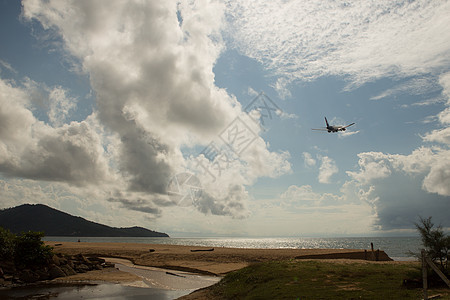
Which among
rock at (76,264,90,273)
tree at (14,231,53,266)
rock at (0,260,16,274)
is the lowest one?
rock at (76,264,90,273)

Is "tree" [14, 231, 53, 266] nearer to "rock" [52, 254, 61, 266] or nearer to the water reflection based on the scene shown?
"rock" [52, 254, 61, 266]

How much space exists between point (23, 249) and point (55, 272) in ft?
12.5

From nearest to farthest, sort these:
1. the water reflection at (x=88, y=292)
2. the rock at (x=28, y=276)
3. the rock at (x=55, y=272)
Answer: the water reflection at (x=88, y=292) → the rock at (x=28, y=276) → the rock at (x=55, y=272)

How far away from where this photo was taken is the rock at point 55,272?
96.1 ft

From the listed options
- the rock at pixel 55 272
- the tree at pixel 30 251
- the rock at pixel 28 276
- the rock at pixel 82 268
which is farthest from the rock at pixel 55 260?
A: the rock at pixel 28 276

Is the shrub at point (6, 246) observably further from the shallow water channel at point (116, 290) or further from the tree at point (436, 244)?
the tree at point (436, 244)

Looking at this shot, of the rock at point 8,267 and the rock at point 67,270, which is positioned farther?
the rock at point 67,270

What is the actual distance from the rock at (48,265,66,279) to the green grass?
1806 cm

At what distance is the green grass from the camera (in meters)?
14.0

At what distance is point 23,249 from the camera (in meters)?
29.5

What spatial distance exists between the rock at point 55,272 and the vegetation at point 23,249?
1533mm

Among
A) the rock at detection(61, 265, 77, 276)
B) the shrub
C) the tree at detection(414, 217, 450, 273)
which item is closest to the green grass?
the tree at detection(414, 217, 450, 273)

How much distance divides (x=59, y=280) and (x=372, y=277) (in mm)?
27016

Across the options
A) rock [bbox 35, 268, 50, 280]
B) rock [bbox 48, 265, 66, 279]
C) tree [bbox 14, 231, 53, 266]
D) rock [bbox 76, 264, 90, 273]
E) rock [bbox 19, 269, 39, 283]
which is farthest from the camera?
rock [bbox 76, 264, 90, 273]
